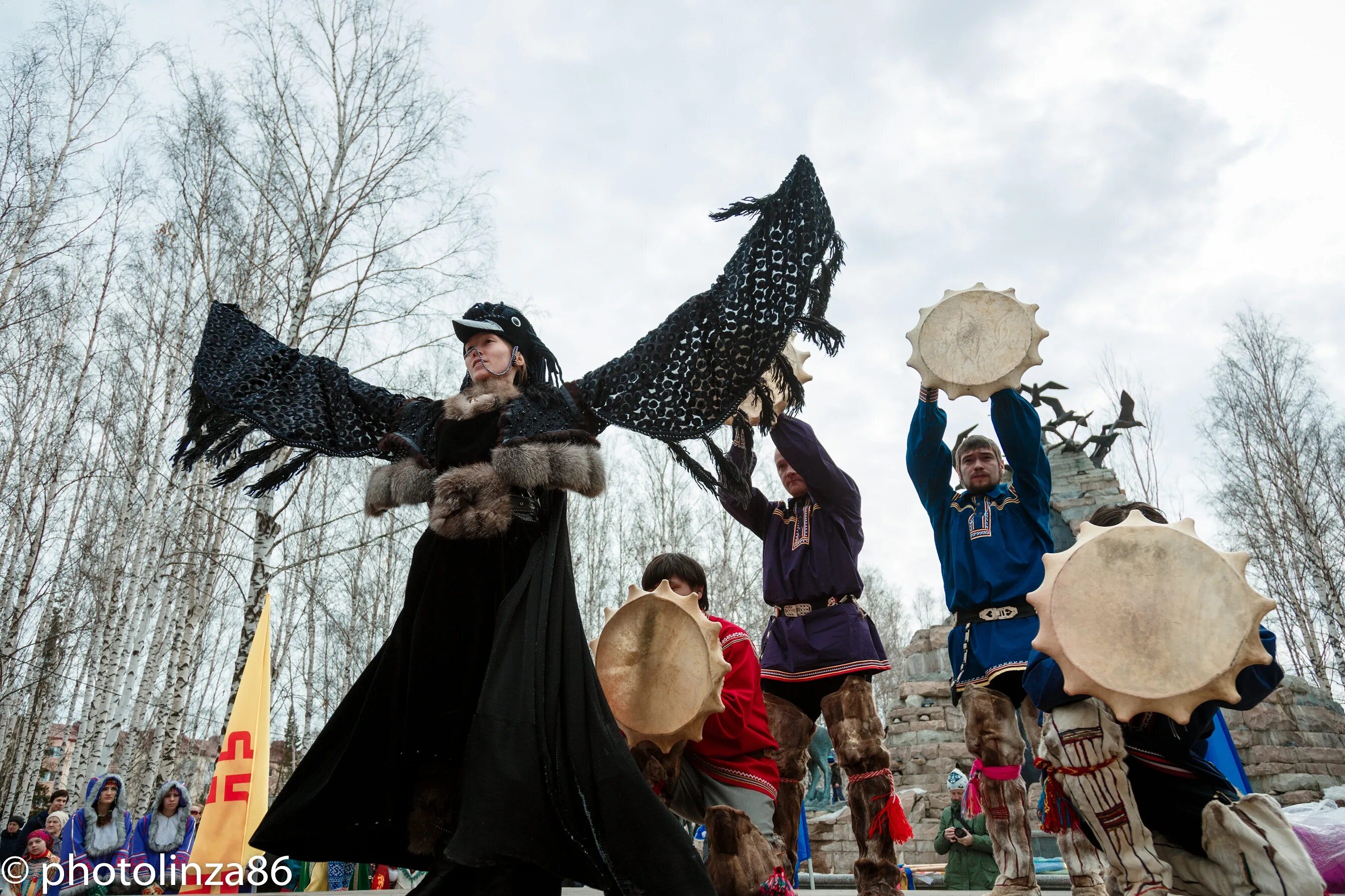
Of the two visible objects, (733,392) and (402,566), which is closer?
(733,392)

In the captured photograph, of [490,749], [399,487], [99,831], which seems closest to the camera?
→ [490,749]

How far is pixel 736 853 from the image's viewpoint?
338 centimetres

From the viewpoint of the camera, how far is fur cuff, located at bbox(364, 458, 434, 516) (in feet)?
9.50

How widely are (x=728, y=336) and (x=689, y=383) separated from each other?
20 centimetres

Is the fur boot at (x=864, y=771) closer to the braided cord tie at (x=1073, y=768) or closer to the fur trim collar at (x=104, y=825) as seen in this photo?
the braided cord tie at (x=1073, y=768)

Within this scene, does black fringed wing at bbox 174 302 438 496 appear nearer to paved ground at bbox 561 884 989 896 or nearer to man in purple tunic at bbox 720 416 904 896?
man in purple tunic at bbox 720 416 904 896

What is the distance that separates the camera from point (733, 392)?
2873 mm

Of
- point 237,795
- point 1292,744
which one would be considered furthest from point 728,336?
point 1292,744

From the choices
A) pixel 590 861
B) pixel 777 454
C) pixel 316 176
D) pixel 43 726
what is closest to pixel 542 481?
pixel 590 861

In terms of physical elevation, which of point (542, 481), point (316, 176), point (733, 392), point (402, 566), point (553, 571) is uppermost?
point (316, 176)

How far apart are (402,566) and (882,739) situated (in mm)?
18617

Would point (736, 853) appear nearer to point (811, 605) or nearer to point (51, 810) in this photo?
point (811, 605)

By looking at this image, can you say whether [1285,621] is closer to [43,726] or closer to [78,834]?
[78,834]

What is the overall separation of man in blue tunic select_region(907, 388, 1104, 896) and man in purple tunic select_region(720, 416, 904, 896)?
38cm
